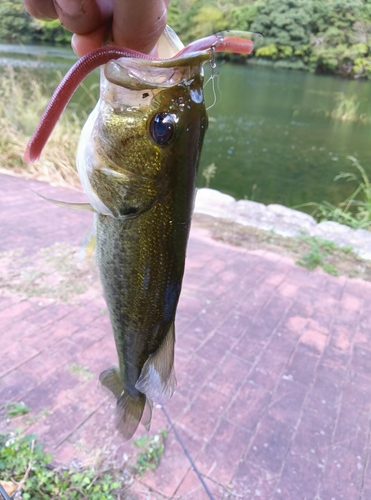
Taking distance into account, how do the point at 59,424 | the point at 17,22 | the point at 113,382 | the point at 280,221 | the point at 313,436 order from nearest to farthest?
1. the point at 113,382
2. the point at 59,424
3. the point at 313,436
4. the point at 280,221
5. the point at 17,22

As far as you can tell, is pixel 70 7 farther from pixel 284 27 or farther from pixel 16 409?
pixel 284 27

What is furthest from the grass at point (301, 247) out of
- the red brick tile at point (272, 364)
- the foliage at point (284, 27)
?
the foliage at point (284, 27)

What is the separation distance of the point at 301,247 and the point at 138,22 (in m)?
4.68

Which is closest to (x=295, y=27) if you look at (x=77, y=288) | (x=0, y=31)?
(x=0, y=31)

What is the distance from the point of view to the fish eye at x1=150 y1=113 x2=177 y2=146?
3.53 ft

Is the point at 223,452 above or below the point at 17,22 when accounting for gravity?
below

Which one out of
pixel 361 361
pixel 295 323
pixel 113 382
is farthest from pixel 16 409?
pixel 361 361

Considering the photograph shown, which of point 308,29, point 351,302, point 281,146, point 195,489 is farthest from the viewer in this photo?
point 308,29

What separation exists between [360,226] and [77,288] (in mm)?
4508

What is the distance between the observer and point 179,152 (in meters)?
1.12

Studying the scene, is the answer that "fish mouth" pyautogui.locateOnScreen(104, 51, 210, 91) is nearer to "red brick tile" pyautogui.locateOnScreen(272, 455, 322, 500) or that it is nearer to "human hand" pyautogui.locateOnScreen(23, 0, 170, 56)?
"human hand" pyautogui.locateOnScreen(23, 0, 170, 56)

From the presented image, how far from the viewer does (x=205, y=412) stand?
9.27 ft

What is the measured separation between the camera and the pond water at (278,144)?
1126cm

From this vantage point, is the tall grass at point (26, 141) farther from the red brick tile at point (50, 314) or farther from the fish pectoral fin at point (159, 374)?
the fish pectoral fin at point (159, 374)
